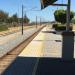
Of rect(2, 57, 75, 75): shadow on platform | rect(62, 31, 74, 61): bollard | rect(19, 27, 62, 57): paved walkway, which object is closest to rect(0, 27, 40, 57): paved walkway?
rect(19, 27, 62, 57): paved walkway

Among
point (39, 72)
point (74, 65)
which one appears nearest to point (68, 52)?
point (74, 65)

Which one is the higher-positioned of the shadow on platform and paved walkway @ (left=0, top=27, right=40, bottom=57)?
the shadow on platform

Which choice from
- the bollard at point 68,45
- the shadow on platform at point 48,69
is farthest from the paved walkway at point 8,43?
the shadow on platform at point 48,69

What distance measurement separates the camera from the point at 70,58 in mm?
16406

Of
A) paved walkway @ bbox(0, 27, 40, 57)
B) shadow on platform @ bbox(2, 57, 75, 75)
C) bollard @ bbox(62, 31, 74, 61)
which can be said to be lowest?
paved walkway @ bbox(0, 27, 40, 57)

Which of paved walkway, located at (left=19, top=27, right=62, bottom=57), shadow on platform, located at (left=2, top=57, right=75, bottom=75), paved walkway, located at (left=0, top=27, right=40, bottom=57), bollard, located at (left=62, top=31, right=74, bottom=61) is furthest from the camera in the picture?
paved walkway, located at (left=0, top=27, right=40, bottom=57)

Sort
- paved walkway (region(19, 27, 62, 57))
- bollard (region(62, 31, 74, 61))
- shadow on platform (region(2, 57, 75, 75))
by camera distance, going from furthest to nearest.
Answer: paved walkway (region(19, 27, 62, 57))
bollard (region(62, 31, 74, 61))
shadow on platform (region(2, 57, 75, 75))

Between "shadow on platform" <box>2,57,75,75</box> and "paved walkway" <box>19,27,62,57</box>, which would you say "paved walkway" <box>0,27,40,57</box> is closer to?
"paved walkway" <box>19,27,62,57</box>

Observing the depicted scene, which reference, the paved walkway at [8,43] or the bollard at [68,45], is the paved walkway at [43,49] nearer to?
the paved walkway at [8,43]

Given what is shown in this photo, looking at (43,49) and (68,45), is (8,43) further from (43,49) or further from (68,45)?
(68,45)

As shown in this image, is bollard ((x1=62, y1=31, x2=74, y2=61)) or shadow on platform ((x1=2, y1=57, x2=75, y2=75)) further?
bollard ((x1=62, y1=31, x2=74, y2=61))

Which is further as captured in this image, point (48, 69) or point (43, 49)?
point (43, 49)

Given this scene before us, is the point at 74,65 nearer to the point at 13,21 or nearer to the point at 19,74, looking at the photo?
the point at 19,74

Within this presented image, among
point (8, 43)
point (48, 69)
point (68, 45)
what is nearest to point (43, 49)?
point (68, 45)
